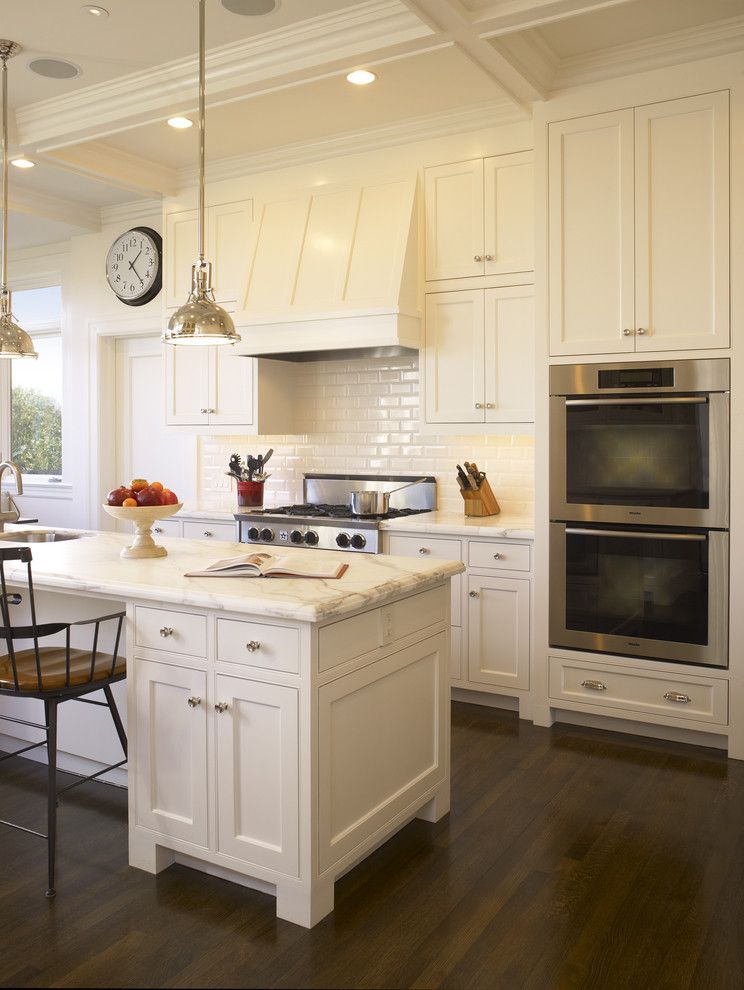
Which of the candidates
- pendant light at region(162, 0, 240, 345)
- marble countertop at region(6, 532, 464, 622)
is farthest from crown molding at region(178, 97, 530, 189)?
marble countertop at region(6, 532, 464, 622)

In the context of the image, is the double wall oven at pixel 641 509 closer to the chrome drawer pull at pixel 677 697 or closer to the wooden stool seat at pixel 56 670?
the chrome drawer pull at pixel 677 697

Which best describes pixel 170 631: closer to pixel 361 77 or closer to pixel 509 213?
pixel 361 77

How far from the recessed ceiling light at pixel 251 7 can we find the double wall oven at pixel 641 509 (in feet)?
6.41

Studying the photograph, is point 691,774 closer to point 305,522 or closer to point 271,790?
point 271,790

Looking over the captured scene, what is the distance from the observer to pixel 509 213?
14.2 feet

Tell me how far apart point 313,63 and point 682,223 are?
1734 millimetres

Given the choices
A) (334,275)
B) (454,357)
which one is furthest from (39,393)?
(454,357)

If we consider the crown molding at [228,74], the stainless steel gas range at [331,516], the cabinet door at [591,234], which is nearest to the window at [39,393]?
the crown molding at [228,74]

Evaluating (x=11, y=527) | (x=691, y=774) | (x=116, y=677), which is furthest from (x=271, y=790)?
(x=11, y=527)

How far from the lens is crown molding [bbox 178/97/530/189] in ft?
14.2

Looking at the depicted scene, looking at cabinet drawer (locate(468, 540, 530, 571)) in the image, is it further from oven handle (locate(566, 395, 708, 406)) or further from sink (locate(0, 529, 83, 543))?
sink (locate(0, 529, 83, 543))

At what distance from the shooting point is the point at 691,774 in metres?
3.45

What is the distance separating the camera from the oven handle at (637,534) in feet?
12.0

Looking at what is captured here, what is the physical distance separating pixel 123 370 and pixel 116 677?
4.24m
